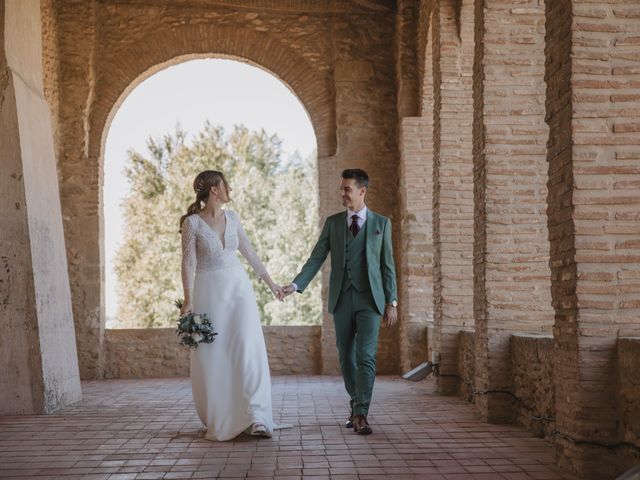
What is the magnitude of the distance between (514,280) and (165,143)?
2280cm

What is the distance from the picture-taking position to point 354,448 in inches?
192

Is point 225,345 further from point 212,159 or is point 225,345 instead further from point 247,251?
point 212,159

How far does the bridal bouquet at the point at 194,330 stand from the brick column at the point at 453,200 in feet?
11.3

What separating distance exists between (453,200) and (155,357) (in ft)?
17.0

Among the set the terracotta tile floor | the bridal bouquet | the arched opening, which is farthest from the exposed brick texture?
the arched opening

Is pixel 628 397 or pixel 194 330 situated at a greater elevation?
pixel 194 330

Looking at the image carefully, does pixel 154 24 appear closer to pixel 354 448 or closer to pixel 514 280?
pixel 514 280

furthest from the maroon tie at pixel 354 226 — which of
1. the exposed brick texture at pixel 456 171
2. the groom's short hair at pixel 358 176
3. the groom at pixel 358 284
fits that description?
the exposed brick texture at pixel 456 171

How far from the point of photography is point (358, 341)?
552cm

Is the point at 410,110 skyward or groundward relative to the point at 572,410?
skyward

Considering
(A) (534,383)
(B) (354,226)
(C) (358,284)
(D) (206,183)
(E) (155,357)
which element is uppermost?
(D) (206,183)

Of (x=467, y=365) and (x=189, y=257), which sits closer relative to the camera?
(x=189, y=257)

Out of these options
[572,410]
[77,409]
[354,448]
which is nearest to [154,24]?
[77,409]

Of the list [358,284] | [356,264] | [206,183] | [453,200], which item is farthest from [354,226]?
[453,200]
